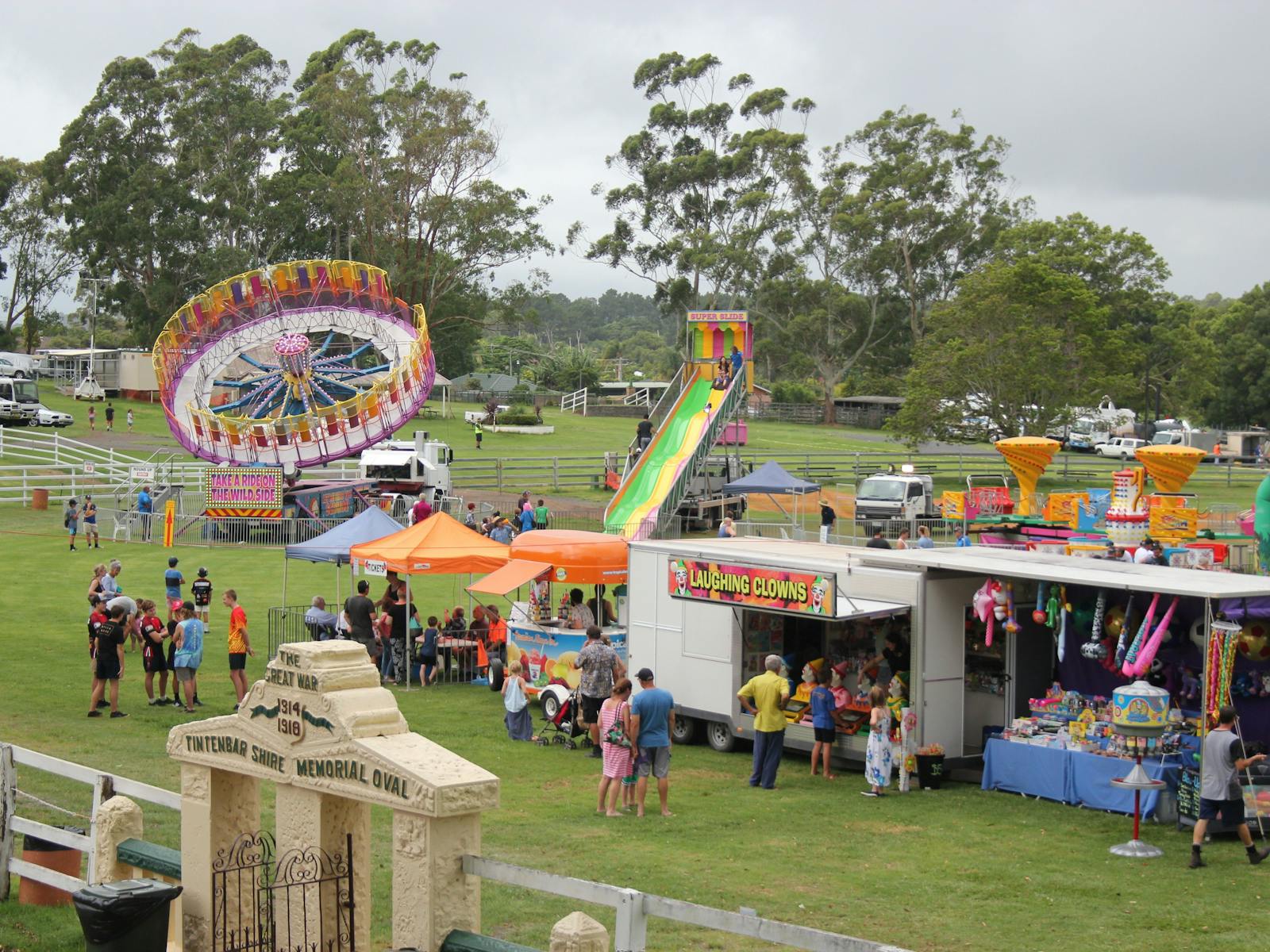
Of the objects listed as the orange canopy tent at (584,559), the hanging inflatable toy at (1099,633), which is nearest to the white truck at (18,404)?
the orange canopy tent at (584,559)

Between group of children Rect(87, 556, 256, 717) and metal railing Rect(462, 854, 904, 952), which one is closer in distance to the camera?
metal railing Rect(462, 854, 904, 952)

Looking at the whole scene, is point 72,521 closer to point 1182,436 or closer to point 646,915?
point 646,915

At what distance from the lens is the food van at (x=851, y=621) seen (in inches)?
651

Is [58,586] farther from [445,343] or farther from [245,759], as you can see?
[445,343]

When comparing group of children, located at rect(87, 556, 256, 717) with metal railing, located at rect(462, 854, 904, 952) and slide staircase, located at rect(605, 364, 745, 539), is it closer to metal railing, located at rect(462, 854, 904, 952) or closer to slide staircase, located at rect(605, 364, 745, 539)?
metal railing, located at rect(462, 854, 904, 952)

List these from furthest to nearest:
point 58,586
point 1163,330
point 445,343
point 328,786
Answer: point 445,343 < point 1163,330 < point 58,586 < point 328,786

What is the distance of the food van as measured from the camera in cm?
1653

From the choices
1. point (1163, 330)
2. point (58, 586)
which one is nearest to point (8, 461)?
point (58, 586)

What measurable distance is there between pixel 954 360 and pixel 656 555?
43206 millimetres

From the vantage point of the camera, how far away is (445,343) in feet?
282

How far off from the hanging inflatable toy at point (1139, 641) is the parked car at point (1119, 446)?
55.4 meters

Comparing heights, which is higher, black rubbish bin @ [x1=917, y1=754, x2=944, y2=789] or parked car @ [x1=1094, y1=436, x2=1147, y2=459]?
parked car @ [x1=1094, y1=436, x2=1147, y2=459]

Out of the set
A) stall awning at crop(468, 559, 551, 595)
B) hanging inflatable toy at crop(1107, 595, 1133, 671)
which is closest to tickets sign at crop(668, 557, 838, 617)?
stall awning at crop(468, 559, 551, 595)

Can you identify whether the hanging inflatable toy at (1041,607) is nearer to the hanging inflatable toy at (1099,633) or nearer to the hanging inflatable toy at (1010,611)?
the hanging inflatable toy at (1010,611)
